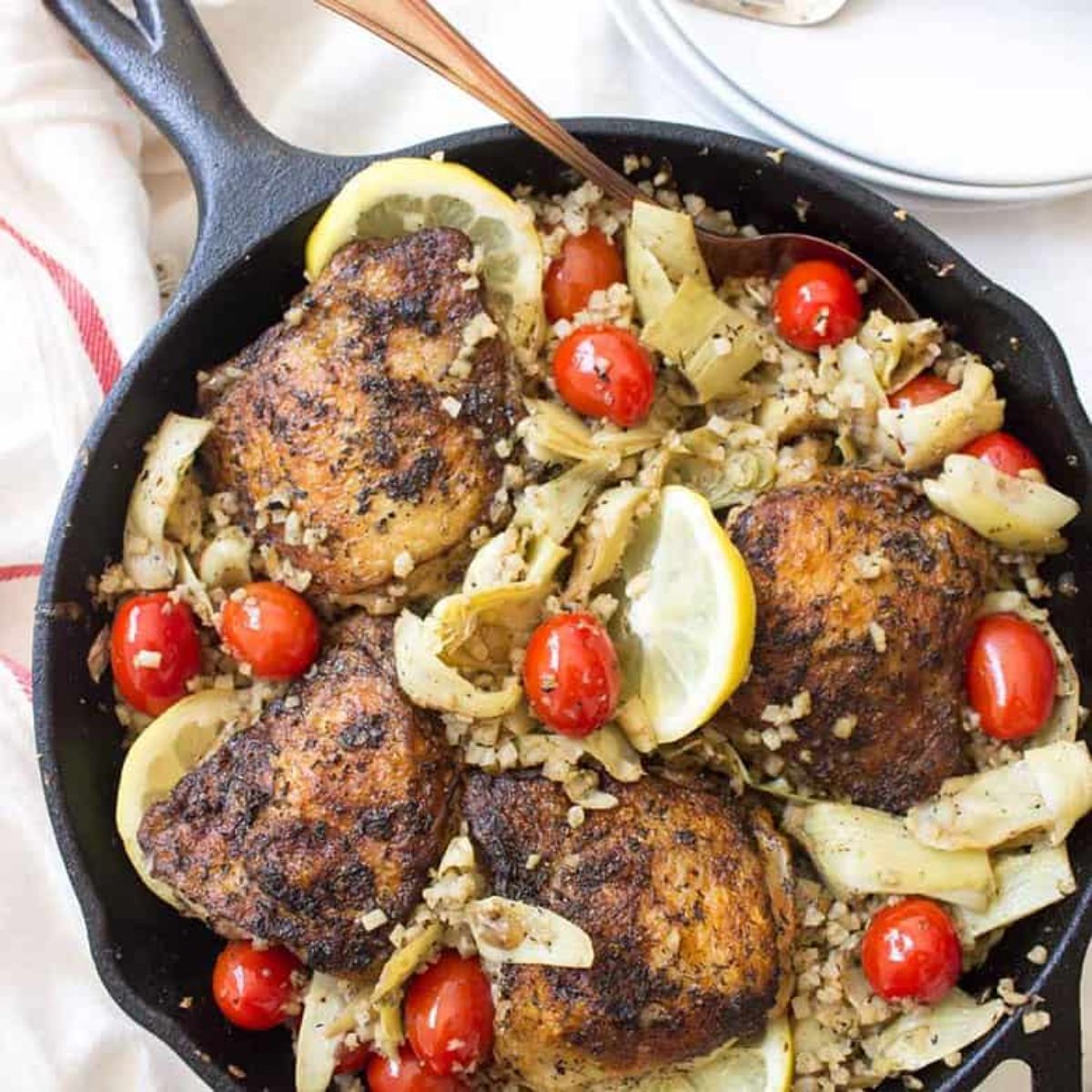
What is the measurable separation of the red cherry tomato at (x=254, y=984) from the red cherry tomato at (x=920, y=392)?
4.94 feet

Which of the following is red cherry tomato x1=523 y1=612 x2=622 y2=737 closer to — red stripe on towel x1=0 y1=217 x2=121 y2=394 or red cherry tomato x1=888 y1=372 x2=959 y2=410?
red cherry tomato x1=888 y1=372 x2=959 y2=410

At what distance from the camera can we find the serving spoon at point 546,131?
280 centimetres

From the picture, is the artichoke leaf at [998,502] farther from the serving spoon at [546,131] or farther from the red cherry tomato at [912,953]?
the red cherry tomato at [912,953]

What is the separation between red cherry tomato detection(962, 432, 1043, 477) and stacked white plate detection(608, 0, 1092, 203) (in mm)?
508

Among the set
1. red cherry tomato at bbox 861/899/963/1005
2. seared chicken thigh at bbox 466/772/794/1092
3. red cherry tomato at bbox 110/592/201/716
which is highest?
red cherry tomato at bbox 110/592/201/716

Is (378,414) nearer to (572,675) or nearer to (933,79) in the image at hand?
(572,675)

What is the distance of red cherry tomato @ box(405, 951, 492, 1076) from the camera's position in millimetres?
2664

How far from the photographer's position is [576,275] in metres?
2.91

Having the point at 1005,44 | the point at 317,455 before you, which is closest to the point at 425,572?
the point at 317,455

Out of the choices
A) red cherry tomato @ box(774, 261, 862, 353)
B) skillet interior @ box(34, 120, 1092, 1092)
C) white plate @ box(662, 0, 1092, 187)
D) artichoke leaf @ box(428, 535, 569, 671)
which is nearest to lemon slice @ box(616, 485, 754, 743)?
artichoke leaf @ box(428, 535, 569, 671)

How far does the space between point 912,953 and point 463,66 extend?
1.76 m

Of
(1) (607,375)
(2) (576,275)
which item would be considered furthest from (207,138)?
(1) (607,375)

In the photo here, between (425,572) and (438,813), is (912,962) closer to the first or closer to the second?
(438,813)

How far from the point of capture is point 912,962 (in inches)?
105
